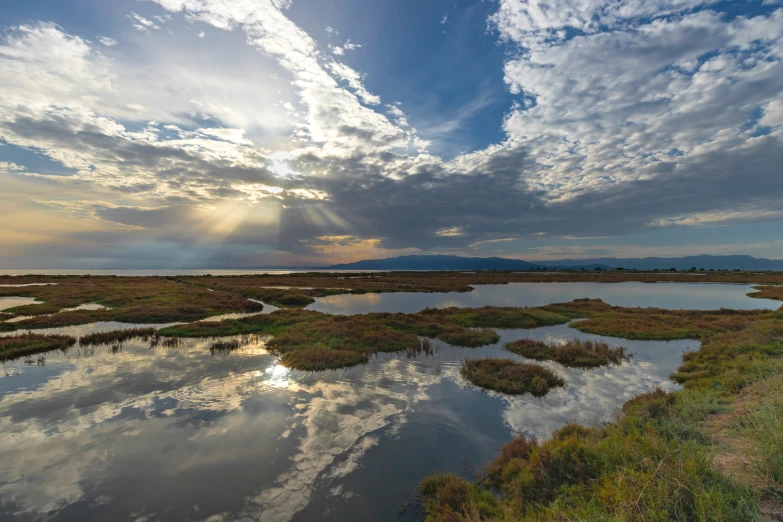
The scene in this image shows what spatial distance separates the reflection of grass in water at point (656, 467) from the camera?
5785mm

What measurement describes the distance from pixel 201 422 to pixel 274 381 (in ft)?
16.8

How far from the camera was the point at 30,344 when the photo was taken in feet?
82.6

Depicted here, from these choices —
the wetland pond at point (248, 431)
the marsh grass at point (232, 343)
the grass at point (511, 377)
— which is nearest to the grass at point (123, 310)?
the marsh grass at point (232, 343)

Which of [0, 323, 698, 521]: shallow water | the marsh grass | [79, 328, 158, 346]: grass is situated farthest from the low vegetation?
[79, 328, 158, 346]: grass

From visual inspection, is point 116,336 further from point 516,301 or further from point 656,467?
point 516,301

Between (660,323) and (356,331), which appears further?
(660,323)

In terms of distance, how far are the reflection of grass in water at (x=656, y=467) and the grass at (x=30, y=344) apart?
31.1 meters

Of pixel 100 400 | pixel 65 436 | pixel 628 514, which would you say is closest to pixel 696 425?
pixel 628 514

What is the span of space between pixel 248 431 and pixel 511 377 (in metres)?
14.5

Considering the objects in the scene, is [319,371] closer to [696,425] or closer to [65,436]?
[65,436]

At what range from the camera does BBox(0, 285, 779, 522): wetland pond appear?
9.55 metres

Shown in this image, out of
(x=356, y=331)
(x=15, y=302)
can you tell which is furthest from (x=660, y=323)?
(x=15, y=302)

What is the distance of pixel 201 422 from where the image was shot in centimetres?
1393

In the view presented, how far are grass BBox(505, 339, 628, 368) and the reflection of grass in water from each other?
19.6ft
